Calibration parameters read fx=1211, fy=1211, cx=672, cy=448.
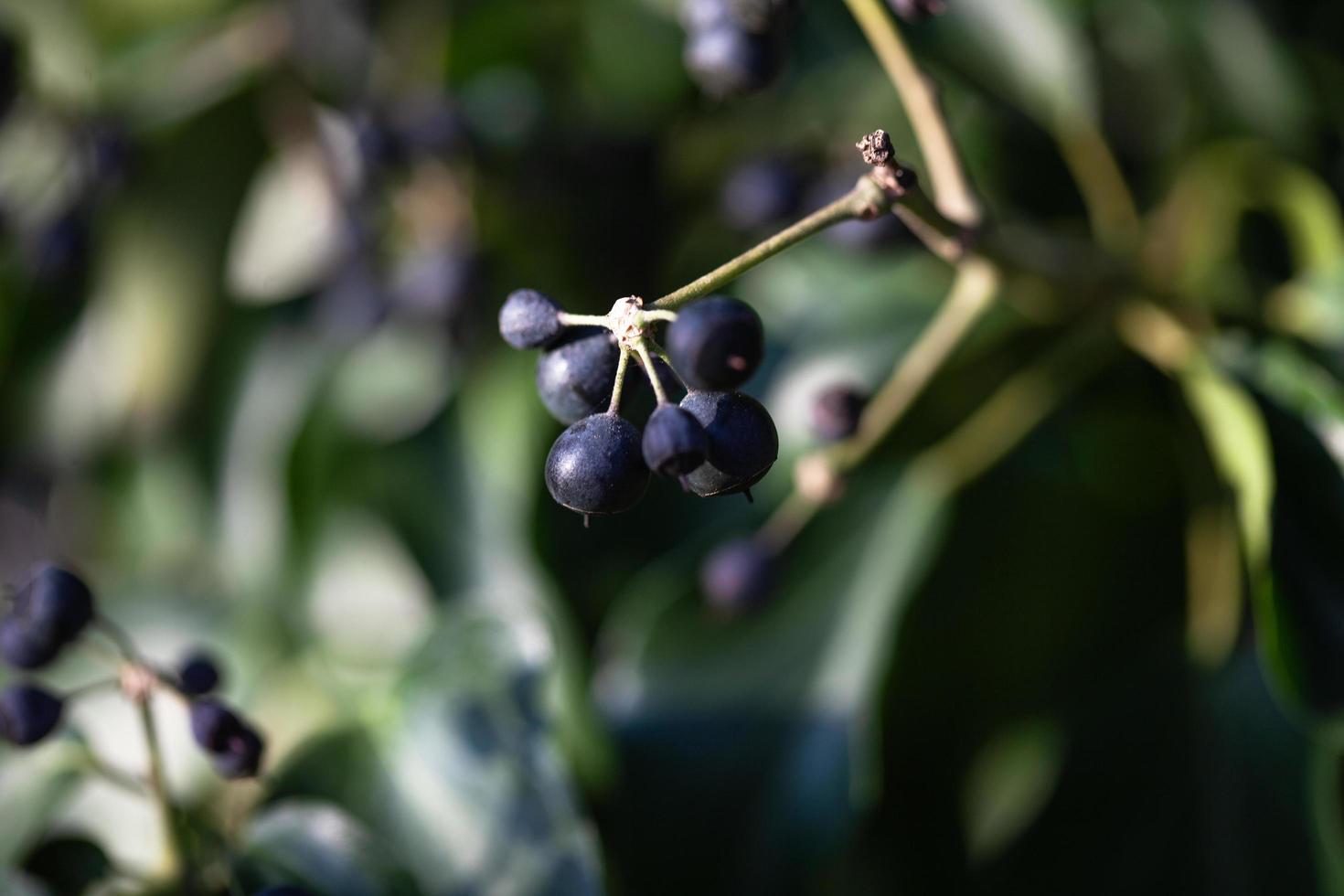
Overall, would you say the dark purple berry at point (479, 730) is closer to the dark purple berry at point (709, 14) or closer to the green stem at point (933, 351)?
the green stem at point (933, 351)

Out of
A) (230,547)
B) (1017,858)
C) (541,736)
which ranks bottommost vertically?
(1017,858)

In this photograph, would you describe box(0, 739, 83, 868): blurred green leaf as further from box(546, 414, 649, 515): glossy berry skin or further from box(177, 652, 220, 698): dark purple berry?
box(546, 414, 649, 515): glossy berry skin

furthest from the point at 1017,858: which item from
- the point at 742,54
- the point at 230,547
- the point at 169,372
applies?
the point at 169,372

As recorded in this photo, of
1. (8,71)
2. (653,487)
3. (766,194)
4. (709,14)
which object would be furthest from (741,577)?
(8,71)

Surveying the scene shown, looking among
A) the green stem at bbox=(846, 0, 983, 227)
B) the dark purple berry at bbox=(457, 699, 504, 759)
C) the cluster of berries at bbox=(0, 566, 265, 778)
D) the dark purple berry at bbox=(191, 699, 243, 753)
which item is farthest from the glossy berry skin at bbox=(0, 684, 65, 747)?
the green stem at bbox=(846, 0, 983, 227)

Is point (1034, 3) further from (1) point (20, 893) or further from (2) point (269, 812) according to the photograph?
(1) point (20, 893)

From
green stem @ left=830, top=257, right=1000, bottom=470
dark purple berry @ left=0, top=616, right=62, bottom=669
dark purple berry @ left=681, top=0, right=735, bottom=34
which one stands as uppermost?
dark purple berry @ left=681, top=0, right=735, bottom=34

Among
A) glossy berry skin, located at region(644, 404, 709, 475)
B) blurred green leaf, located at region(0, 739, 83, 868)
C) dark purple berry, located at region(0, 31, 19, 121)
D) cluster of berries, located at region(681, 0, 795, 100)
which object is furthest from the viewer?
dark purple berry, located at region(0, 31, 19, 121)
